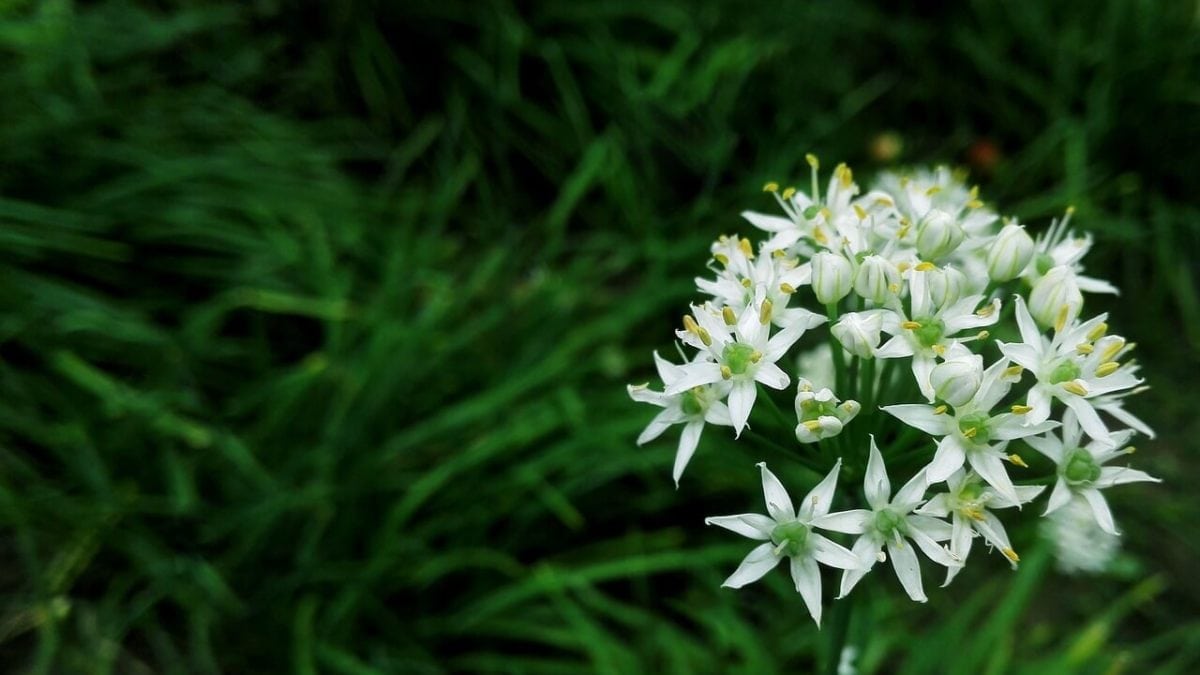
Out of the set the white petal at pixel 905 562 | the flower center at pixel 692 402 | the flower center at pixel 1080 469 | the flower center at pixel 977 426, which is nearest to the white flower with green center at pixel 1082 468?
the flower center at pixel 1080 469

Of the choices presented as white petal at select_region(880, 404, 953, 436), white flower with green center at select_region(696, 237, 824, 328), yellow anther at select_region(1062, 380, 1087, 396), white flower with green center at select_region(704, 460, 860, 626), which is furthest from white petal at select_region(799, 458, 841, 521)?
yellow anther at select_region(1062, 380, 1087, 396)

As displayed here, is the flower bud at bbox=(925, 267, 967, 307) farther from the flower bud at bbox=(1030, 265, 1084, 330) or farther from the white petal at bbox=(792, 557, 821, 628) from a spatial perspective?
the white petal at bbox=(792, 557, 821, 628)

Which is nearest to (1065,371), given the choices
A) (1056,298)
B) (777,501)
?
(1056,298)

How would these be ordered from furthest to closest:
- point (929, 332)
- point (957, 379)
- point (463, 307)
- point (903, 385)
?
1. point (463, 307)
2. point (903, 385)
3. point (929, 332)
4. point (957, 379)

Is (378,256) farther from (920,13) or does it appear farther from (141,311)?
(920,13)

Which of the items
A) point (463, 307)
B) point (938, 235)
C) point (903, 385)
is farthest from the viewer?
point (463, 307)

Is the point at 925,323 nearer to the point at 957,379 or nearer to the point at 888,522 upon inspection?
the point at 957,379
